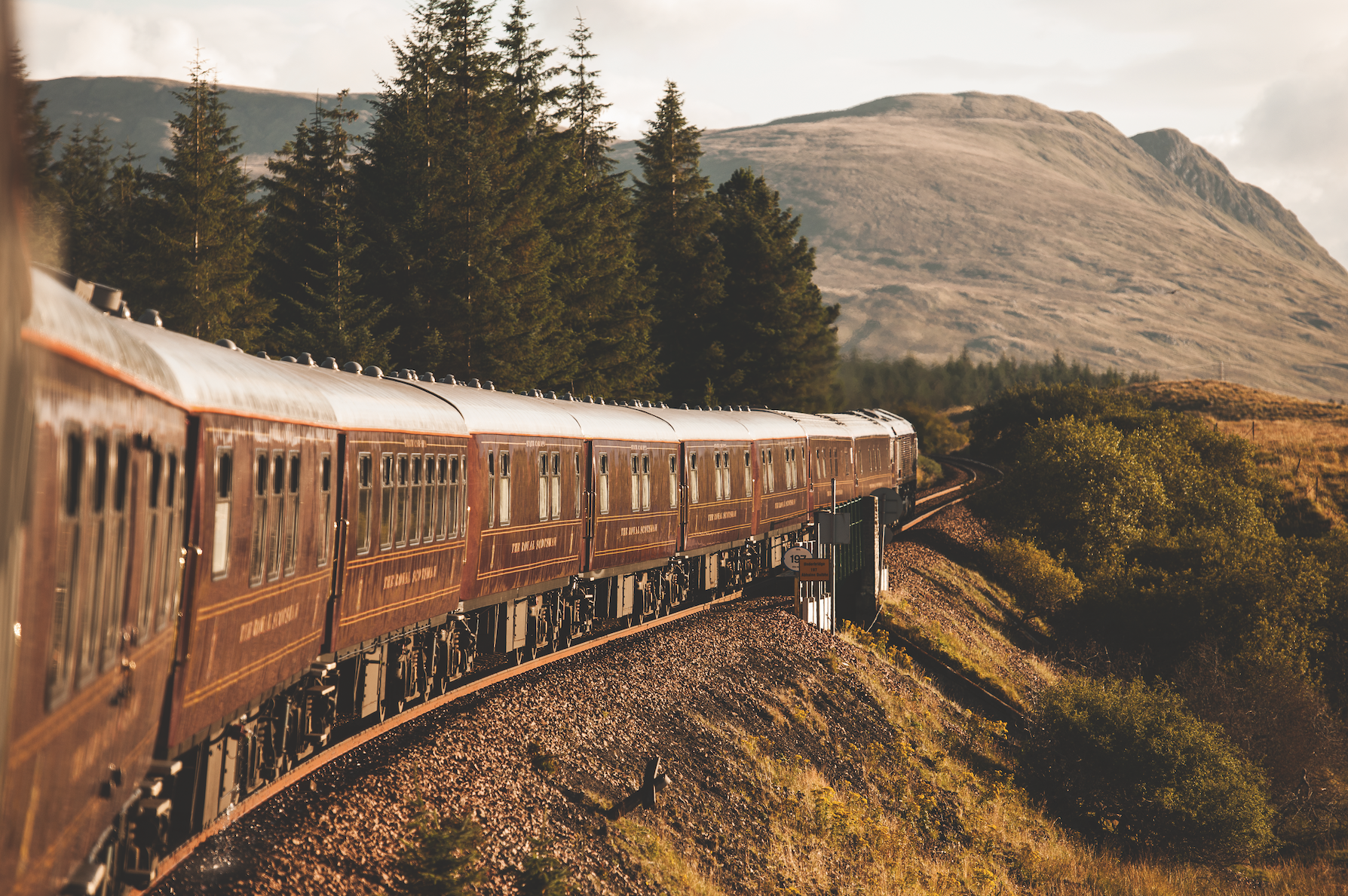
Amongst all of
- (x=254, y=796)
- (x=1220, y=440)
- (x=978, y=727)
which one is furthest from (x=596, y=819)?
(x=1220, y=440)

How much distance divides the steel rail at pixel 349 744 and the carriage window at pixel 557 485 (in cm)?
208

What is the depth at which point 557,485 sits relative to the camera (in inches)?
722

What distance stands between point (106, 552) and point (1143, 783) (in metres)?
27.2

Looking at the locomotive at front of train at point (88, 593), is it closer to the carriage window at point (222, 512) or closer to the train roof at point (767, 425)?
the carriage window at point (222, 512)

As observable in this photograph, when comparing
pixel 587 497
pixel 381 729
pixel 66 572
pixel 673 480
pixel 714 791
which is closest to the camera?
pixel 66 572

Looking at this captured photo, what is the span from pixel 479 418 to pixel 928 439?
89.2 m

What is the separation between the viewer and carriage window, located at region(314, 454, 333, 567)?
1062 centimetres

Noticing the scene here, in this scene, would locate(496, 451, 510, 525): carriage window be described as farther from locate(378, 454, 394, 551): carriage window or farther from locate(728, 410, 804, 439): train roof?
locate(728, 410, 804, 439): train roof

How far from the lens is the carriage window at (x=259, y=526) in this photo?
874 centimetres

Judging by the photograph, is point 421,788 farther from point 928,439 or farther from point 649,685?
point 928,439

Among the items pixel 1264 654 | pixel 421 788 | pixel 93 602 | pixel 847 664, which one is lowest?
pixel 1264 654

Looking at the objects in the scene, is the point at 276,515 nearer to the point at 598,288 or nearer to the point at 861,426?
the point at 861,426

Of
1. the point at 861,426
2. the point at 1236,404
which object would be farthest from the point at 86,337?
the point at 1236,404

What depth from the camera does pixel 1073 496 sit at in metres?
51.4
